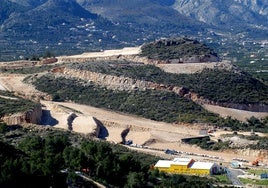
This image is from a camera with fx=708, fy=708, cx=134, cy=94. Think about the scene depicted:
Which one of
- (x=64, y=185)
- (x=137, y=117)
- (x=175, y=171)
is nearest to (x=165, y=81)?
(x=137, y=117)

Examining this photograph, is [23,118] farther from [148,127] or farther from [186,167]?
[186,167]

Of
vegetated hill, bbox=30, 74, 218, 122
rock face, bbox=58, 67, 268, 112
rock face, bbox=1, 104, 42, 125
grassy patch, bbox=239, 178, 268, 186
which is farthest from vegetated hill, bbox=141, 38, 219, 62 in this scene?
grassy patch, bbox=239, 178, 268, 186

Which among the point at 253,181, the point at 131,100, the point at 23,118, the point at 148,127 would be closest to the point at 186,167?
the point at 253,181

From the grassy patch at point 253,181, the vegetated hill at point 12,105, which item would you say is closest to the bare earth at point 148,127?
the vegetated hill at point 12,105

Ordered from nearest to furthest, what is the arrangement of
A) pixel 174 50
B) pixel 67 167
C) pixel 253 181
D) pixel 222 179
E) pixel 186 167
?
1. pixel 67 167
2. pixel 222 179
3. pixel 253 181
4. pixel 186 167
5. pixel 174 50

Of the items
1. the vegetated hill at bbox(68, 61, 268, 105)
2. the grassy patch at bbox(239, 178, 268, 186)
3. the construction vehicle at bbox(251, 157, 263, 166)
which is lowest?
the construction vehicle at bbox(251, 157, 263, 166)

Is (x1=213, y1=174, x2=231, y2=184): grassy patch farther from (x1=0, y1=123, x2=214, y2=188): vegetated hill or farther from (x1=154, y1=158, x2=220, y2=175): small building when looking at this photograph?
(x1=0, y1=123, x2=214, y2=188): vegetated hill

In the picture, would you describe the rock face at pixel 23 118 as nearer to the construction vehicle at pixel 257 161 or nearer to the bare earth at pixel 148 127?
the bare earth at pixel 148 127
